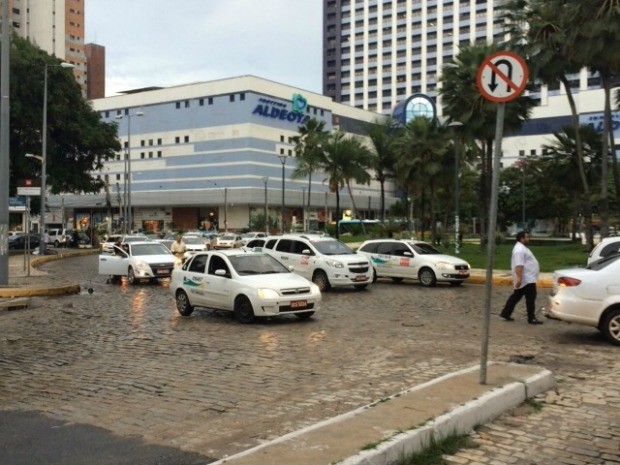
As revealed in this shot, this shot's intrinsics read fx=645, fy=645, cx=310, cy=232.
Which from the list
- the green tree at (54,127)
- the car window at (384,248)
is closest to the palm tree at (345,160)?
the green tree at (54,127)

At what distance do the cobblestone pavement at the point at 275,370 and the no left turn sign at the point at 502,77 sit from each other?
3226 mm

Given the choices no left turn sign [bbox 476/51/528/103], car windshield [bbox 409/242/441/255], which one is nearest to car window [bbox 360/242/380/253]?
car windshield [bbox 409/242/441/255]

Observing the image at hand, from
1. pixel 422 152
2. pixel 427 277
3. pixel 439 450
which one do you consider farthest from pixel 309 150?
pixel 439 450

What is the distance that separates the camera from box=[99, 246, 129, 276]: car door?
78.2 ft

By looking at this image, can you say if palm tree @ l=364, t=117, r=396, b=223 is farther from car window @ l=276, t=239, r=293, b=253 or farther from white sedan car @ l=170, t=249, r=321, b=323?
white sedan car @ l=170, t=249, r=321, b=323

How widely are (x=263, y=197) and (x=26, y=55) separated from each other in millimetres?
49709

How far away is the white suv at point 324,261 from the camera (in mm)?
19125

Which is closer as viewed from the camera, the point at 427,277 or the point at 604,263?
the point at 604,263

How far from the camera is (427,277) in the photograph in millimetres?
21438

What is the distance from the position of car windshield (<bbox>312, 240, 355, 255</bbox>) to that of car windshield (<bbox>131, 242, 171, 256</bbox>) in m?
7.27

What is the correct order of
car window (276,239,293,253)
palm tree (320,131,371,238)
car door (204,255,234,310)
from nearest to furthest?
car door (204,255,234,310) → car window (276,239,293,253) → palm tree (320,131,371,238)

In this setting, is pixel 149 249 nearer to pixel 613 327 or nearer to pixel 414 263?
pixel 414 263

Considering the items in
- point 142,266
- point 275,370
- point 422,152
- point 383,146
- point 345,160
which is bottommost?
point 275,370

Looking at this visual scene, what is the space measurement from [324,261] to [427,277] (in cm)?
408
